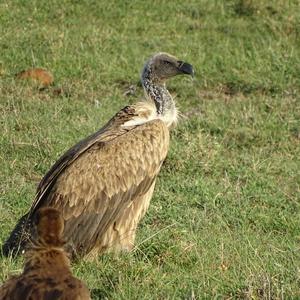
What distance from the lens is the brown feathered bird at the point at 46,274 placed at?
3.77m

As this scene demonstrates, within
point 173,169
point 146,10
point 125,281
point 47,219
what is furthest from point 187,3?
point 47,219

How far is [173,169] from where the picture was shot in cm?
827

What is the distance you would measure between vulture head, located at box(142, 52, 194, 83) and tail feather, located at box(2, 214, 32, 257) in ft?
6.68

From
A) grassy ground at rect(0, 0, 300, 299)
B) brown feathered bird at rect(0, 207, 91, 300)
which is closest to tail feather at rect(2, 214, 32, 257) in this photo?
grassy ground at rect(0, 0, 300, 299)

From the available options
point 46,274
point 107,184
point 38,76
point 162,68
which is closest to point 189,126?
point 162,68

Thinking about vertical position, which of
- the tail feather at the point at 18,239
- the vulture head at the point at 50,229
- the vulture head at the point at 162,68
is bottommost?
the tail feather at the point at 18,239

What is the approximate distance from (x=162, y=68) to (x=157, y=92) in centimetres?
33

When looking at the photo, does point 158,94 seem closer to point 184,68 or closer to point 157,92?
point 157,92

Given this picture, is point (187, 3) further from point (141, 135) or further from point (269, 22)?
point (141, 135)

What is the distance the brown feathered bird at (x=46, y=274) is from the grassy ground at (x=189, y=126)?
40.5 inches

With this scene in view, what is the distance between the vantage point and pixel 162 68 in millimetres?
7629

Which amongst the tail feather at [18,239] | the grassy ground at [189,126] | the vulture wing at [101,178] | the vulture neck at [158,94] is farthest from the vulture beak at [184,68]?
the tail feather at [18,239]

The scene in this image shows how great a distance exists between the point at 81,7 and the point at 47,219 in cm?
988

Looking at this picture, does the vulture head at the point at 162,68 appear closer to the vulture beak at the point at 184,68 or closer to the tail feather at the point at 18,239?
the vulture beak at the point at 184,68
